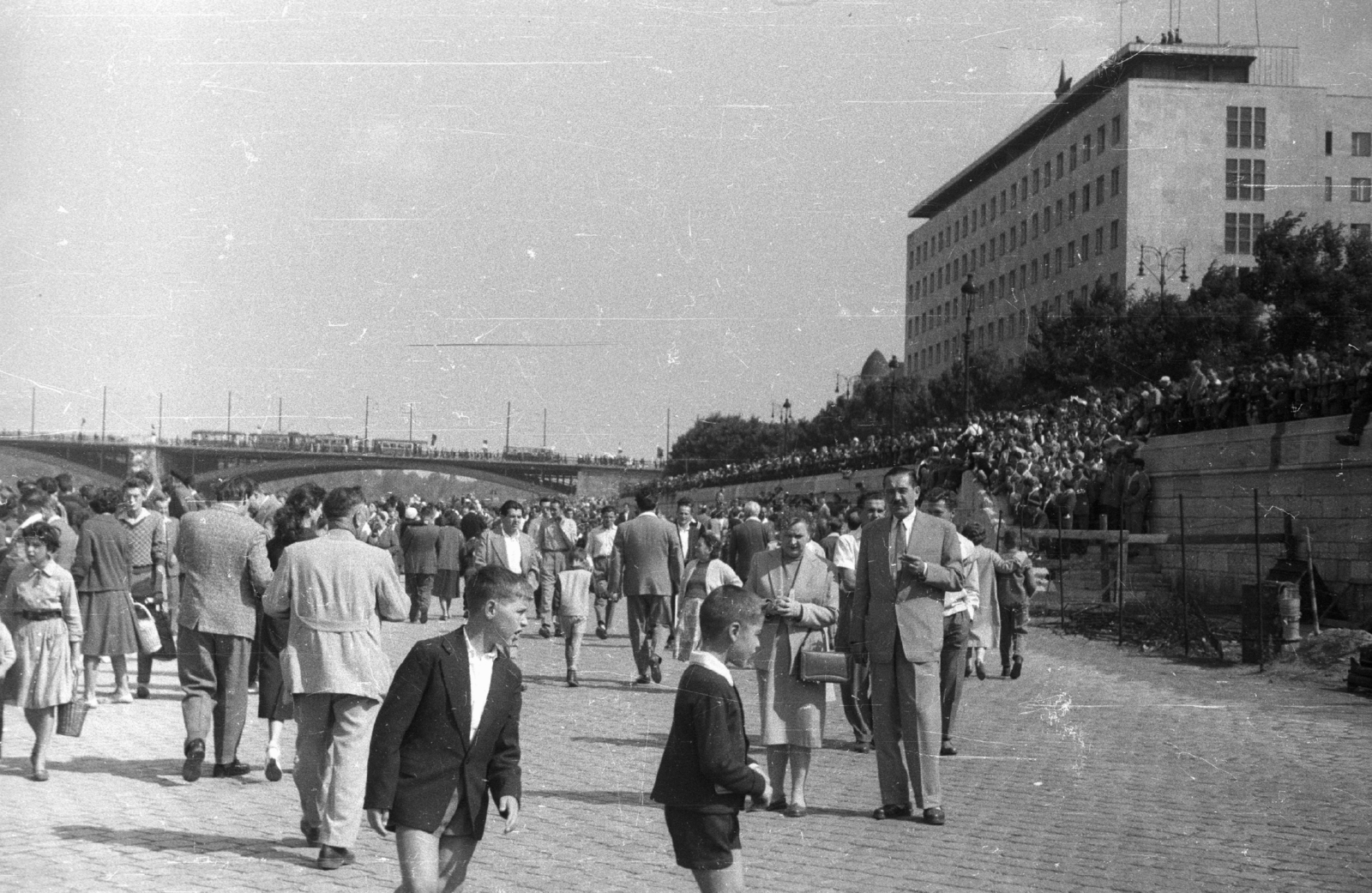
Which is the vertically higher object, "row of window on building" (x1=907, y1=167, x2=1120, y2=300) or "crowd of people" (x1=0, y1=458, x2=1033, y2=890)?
"row of window on building" (x1=907, y1=167, x2=1120, y2=300)

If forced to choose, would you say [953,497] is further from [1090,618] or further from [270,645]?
[1090,618]

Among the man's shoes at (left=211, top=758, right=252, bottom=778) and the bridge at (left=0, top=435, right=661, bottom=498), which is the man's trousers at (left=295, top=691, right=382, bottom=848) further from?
the bridge at (left=0, top=435, right=661, bottom=498)

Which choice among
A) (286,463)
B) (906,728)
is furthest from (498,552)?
(286,463)

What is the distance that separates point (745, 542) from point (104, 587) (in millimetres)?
6406

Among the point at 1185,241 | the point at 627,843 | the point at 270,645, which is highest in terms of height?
the point at 1185,241

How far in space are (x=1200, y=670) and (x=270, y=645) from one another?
33.0 ft

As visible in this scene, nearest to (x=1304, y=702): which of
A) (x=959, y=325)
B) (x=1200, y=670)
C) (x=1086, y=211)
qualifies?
(x=1200, y=670)

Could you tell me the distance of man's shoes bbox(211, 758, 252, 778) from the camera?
8.90m

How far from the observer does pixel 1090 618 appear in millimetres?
21375

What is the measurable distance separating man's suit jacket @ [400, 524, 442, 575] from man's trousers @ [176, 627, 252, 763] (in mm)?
13662

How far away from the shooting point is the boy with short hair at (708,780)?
4551 millimetres

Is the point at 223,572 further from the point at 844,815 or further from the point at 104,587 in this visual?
the point at 844,815

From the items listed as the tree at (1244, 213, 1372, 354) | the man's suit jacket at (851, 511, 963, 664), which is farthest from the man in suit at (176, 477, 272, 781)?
the tree at (1244, 213, 1372, 354)

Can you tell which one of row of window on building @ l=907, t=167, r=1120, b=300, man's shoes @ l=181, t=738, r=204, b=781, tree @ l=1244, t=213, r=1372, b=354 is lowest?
man's shoes @ l=181, t=738, r=204, b=781
